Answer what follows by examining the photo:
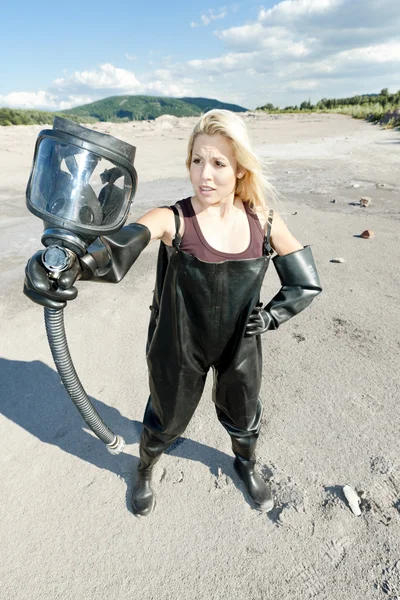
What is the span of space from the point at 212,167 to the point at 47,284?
80 cm

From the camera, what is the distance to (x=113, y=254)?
147cm

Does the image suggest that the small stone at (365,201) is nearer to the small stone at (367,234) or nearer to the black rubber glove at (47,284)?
the small stone at (367,234)

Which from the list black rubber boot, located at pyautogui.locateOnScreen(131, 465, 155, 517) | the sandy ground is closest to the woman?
black rubber boot, located at pyautogui.locateOnScreen(131, 465, 155, 517)

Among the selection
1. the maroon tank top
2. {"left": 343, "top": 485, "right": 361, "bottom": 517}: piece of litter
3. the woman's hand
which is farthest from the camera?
{"left": 343, "top": 485, "right": 361, "bottom": 517}: piece of litter

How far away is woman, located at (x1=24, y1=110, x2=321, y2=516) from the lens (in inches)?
62.6

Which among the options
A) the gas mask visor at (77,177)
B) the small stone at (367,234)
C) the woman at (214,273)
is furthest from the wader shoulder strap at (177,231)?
the small stone at (367,234)

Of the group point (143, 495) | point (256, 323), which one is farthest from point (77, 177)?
point (143, 495)

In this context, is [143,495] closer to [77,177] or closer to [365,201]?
[77,177]

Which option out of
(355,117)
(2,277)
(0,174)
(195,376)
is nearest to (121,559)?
(195,376)

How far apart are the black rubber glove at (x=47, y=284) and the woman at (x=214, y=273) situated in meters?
0.05

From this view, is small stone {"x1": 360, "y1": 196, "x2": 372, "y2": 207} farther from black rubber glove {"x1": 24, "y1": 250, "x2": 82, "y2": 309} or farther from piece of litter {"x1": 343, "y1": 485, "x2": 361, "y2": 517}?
black rubber glove {"x1": 24, "y1": 250, "x2": 82, "y2": 309}

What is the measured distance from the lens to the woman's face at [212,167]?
1.59 metres

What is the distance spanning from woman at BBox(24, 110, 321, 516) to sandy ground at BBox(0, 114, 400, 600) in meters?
Result: 0.56

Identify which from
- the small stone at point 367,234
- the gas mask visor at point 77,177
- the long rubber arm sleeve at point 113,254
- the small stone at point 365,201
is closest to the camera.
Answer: the gas mask visor at point 77,177
